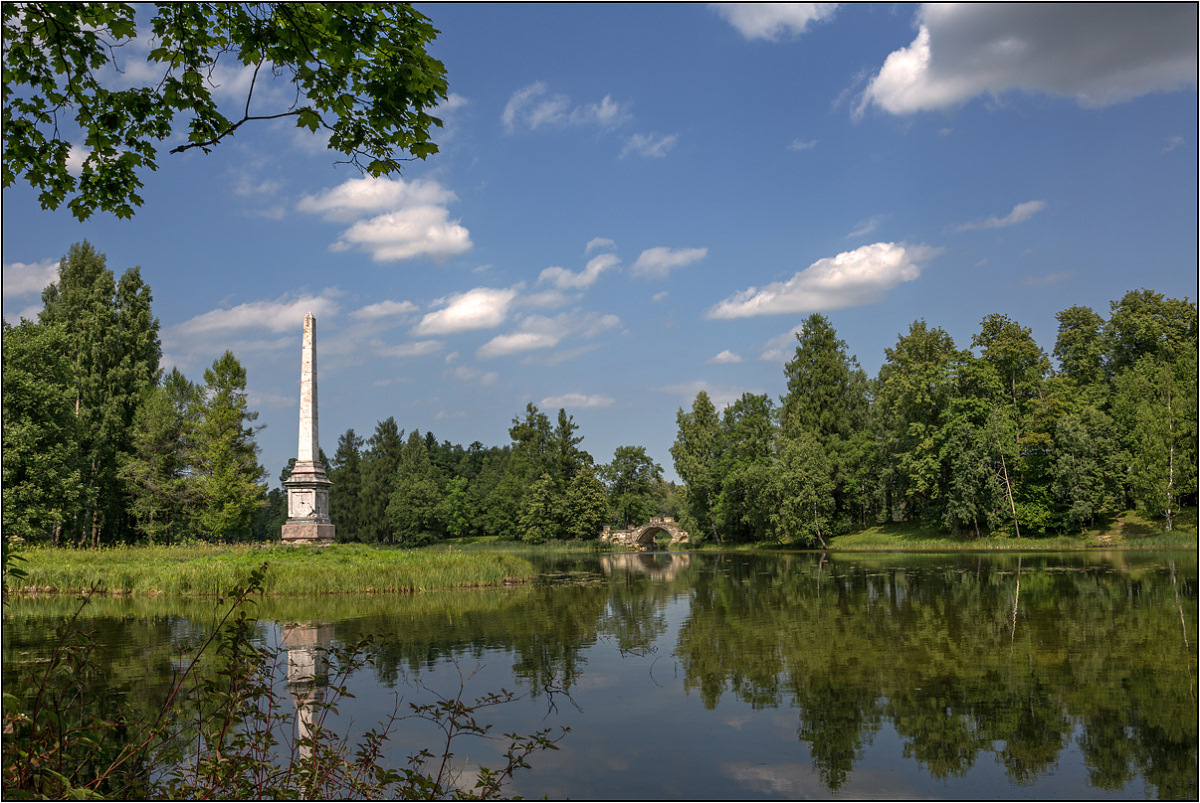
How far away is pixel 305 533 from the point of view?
1203 inches

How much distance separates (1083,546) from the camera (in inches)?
1671

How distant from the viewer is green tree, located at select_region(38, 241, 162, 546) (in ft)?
133

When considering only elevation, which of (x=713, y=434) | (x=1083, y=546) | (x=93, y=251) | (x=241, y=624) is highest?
(x=93, y=251)

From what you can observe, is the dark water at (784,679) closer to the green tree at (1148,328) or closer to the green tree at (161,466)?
the green tree at (161,466)

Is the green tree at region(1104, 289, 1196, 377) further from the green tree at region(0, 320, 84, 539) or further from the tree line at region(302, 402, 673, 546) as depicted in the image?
the green tree at region(0, 320, 84, 539)

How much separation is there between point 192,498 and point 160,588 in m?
20.7

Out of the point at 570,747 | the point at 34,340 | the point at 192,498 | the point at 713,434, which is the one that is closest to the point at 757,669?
the point at 570,747

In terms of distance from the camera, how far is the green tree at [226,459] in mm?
41969

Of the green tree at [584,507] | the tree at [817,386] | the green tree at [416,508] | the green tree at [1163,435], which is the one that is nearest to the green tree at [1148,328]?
the green tree at [1163,435]

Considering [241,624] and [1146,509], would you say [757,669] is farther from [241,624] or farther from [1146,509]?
[1146,509]

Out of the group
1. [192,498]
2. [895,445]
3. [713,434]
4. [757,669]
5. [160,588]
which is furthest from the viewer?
[713,434]

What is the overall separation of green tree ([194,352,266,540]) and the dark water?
69.6ft

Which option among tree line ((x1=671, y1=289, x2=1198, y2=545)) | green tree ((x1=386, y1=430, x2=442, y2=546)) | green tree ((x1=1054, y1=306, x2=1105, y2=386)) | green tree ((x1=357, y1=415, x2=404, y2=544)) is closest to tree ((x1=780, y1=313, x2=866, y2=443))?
tree line ((x1=671, y1=289, x2=1198, y2=545))

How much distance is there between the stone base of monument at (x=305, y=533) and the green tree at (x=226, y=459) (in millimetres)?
13498
